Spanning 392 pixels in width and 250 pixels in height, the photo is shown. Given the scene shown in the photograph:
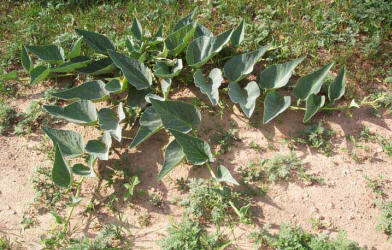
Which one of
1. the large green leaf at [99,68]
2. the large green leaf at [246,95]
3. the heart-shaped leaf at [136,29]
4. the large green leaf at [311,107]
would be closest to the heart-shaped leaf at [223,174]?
the large green leaf at [246,95]

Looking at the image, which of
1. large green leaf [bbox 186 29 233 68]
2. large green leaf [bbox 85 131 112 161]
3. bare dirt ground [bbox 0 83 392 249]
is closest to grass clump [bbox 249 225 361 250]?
bare dirt ground [bbox 0 83 392 249]

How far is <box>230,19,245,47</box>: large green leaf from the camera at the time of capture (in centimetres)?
366

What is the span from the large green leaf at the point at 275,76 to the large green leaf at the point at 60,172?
1.68 meters

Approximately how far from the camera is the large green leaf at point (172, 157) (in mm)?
2951

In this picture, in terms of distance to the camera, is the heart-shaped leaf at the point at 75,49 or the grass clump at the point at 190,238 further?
the heart-shaped leaf at the point at 75,49

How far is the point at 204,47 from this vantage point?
11.4ft

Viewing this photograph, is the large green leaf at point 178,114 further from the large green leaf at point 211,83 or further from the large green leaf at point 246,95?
the large green leaf at point 246,95

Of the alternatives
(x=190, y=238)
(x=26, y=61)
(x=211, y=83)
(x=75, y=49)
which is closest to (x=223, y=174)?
(x=190, y=238)

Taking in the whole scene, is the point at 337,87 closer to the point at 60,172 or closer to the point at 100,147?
the point at 100,147

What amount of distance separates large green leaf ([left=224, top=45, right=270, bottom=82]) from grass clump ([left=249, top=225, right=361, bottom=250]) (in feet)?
4.27

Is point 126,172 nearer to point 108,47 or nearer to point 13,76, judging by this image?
point 108,47

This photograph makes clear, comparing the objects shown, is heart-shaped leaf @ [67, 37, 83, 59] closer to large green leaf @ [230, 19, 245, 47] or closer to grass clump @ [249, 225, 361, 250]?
large green leaf @ [230, 19, 245, 47]

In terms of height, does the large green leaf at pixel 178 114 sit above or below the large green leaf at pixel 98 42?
below

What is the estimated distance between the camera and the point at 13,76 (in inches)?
148
